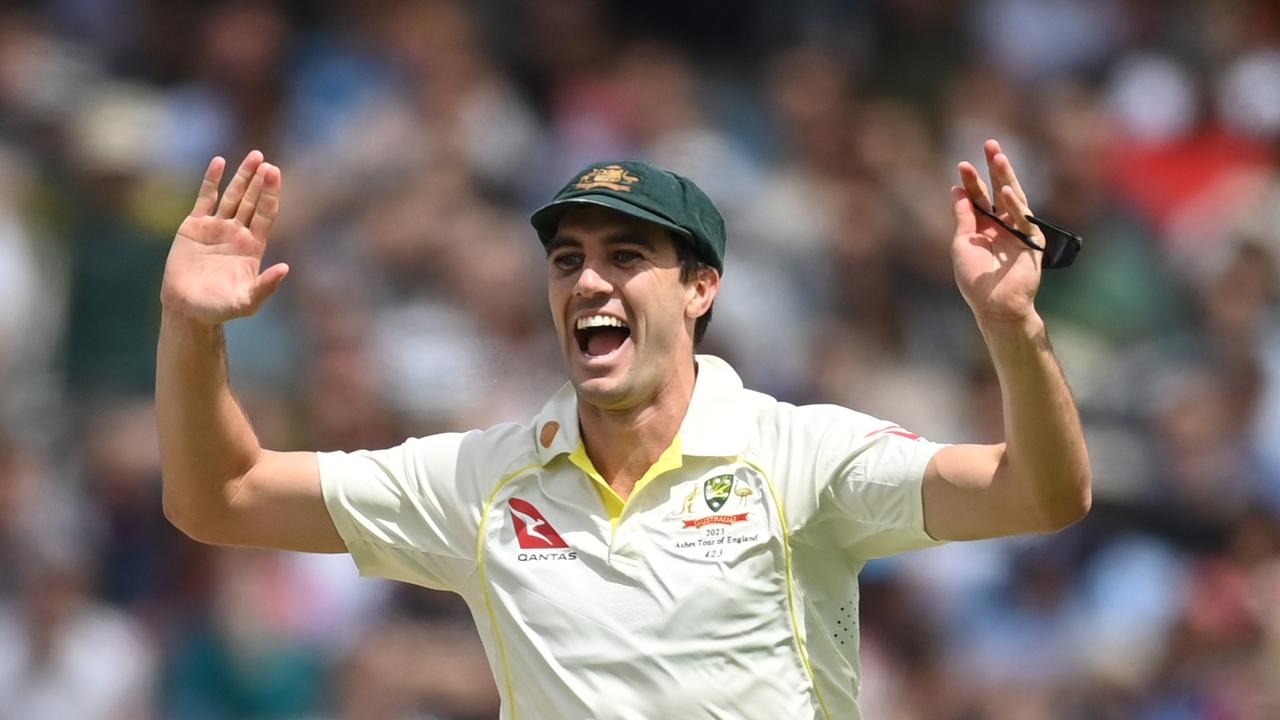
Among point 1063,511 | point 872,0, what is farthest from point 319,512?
point 872,0

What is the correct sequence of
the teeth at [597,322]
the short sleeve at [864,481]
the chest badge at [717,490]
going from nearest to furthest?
the short sleeve at [864,481]
the chest badge at [717,490]
the teeth at [597,322]

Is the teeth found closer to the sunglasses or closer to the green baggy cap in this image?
the green baggy cap

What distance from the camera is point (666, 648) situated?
426 cm

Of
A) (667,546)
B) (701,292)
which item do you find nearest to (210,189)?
(701,292)

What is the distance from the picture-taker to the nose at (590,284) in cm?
463

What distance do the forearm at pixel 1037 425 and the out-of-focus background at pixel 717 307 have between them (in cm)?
435

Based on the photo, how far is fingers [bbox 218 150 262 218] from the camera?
465cm

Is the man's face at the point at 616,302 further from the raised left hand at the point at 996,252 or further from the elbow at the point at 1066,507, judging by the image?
the elbow at the point at 1066,507

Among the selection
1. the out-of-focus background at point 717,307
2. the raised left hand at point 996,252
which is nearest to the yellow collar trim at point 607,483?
the raised left hand at point 996,252

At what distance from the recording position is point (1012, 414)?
4.14m

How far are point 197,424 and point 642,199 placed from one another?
3.78ft

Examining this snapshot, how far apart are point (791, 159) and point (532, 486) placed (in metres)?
6.01

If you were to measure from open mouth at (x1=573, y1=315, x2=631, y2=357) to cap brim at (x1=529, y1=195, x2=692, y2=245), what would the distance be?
0.25m

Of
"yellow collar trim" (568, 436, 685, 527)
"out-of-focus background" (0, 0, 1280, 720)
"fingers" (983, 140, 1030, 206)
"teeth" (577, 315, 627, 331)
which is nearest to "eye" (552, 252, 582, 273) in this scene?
"teeth" (577, 315, 627, 331)
